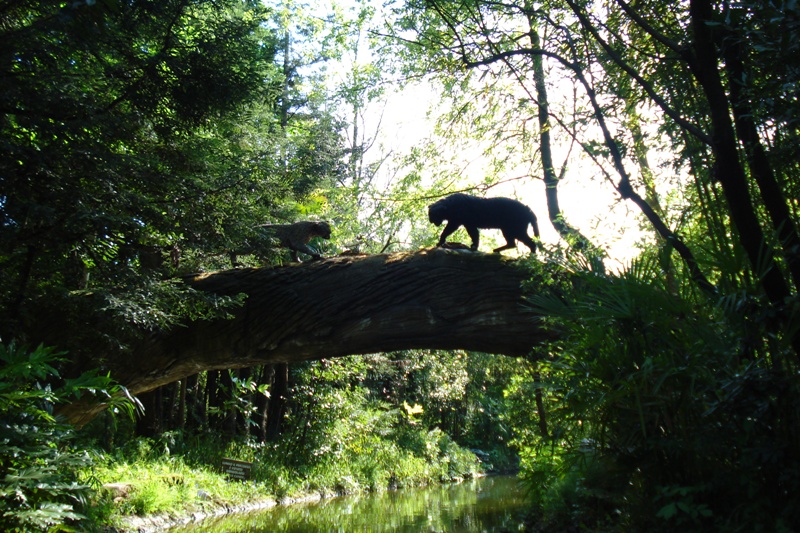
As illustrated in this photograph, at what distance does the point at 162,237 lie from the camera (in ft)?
21.4

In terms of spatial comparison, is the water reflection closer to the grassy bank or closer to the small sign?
the grassy bank

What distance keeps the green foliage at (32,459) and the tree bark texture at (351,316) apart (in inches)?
76.6

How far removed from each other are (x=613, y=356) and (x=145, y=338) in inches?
195

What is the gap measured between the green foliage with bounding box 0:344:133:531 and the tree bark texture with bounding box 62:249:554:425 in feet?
6.38

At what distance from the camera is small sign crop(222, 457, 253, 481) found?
960 cm

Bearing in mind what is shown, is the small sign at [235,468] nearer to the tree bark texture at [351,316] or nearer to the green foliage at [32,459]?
the tree bark texture at [351,316]

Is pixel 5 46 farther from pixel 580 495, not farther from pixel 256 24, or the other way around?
pixel 580 495

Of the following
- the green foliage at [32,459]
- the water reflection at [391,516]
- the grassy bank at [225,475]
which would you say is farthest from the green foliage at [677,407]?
the grassy bank at [225,475]

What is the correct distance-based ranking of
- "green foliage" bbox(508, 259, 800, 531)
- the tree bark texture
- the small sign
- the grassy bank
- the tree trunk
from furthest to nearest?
the tree trunk
the small sign
the grassy bank
the tree bark texture
"green foliage" bbox(508, 259, 800, 531)

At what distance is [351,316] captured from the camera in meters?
6.29

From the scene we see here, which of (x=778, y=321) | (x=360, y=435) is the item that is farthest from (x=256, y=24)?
(x=360, y=435)

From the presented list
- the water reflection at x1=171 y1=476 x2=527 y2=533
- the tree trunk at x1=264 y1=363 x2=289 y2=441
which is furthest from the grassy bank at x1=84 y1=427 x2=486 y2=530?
the tree trunk at x1=264 y1=363 x2=289 y2=441

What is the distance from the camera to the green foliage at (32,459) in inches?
157

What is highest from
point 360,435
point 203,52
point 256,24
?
point 256,24
